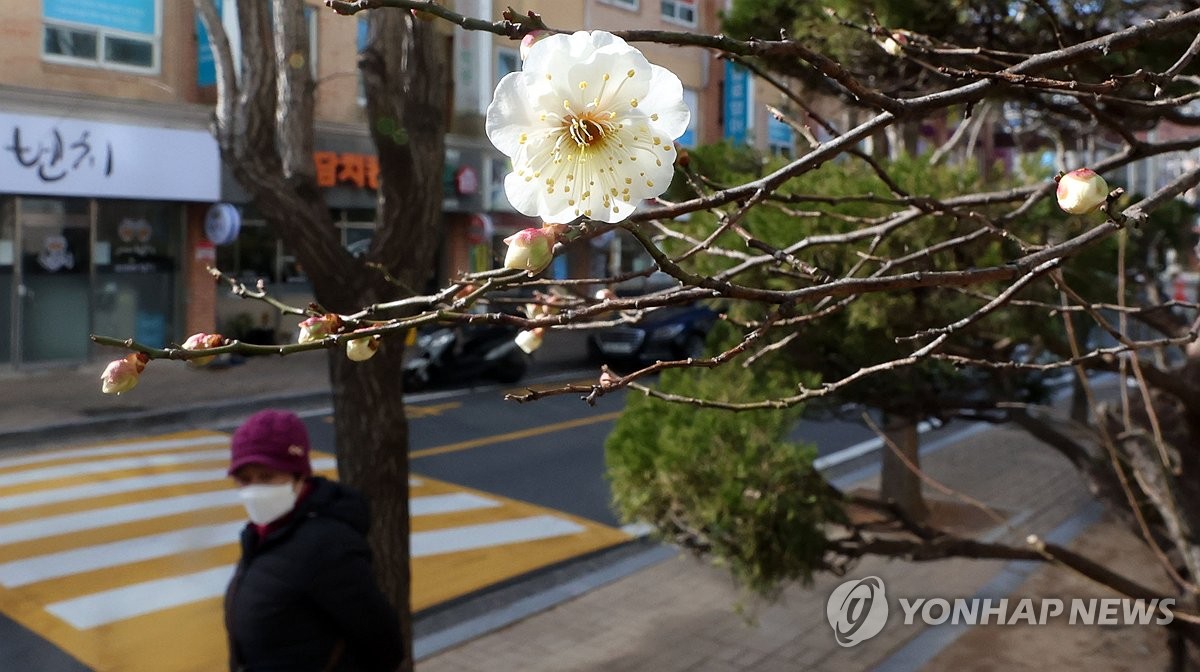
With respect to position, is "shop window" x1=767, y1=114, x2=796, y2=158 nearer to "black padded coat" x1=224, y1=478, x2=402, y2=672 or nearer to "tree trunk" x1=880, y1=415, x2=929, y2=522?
"tree trunk" x1=880, y1=415, x2=929, y2=522

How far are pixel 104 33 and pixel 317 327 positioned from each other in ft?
33.1

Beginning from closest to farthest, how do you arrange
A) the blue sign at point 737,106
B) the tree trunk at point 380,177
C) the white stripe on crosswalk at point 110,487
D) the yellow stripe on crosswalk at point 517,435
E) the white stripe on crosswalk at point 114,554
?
the tree trunk at point 380,177, the blue sign at point 737,106, the white stripe on crosswalk at point 114,554, the white stripe on crosswalk at point 110,487, the yellow stripe on crosswalk at point 517,435

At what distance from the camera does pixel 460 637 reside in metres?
6.22

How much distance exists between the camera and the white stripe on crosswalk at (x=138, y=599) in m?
6.27

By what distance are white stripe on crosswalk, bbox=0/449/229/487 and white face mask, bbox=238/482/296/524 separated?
667cm

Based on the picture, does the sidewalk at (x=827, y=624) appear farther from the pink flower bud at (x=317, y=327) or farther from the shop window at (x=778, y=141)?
the pink flower bud at (x=317, y=327)

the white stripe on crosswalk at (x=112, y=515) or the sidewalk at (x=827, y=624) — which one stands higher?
the white stripe on crosswalk at (x=112, y=515)

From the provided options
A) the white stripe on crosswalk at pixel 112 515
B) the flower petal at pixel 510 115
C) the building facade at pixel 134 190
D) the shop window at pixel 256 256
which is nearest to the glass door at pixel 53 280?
the building facade at pixel 134 190

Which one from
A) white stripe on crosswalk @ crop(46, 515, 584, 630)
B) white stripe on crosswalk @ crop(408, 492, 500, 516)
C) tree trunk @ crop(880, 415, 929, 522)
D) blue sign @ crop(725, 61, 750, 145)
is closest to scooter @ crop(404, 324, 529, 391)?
white stripe on crosswalk @ crop(408, 492, 500, 516)

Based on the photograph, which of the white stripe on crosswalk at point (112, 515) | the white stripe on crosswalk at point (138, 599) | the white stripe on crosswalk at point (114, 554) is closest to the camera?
the white stripe on crosswalk at point (138, 599)

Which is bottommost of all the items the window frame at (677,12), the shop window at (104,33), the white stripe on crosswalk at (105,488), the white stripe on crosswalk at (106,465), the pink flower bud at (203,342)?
the white stripe on crosswalk at (105,488)

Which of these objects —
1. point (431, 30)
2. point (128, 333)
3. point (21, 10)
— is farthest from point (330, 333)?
point (128, 333)

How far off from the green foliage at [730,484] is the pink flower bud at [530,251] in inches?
126

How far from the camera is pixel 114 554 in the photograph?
732 centimetres
